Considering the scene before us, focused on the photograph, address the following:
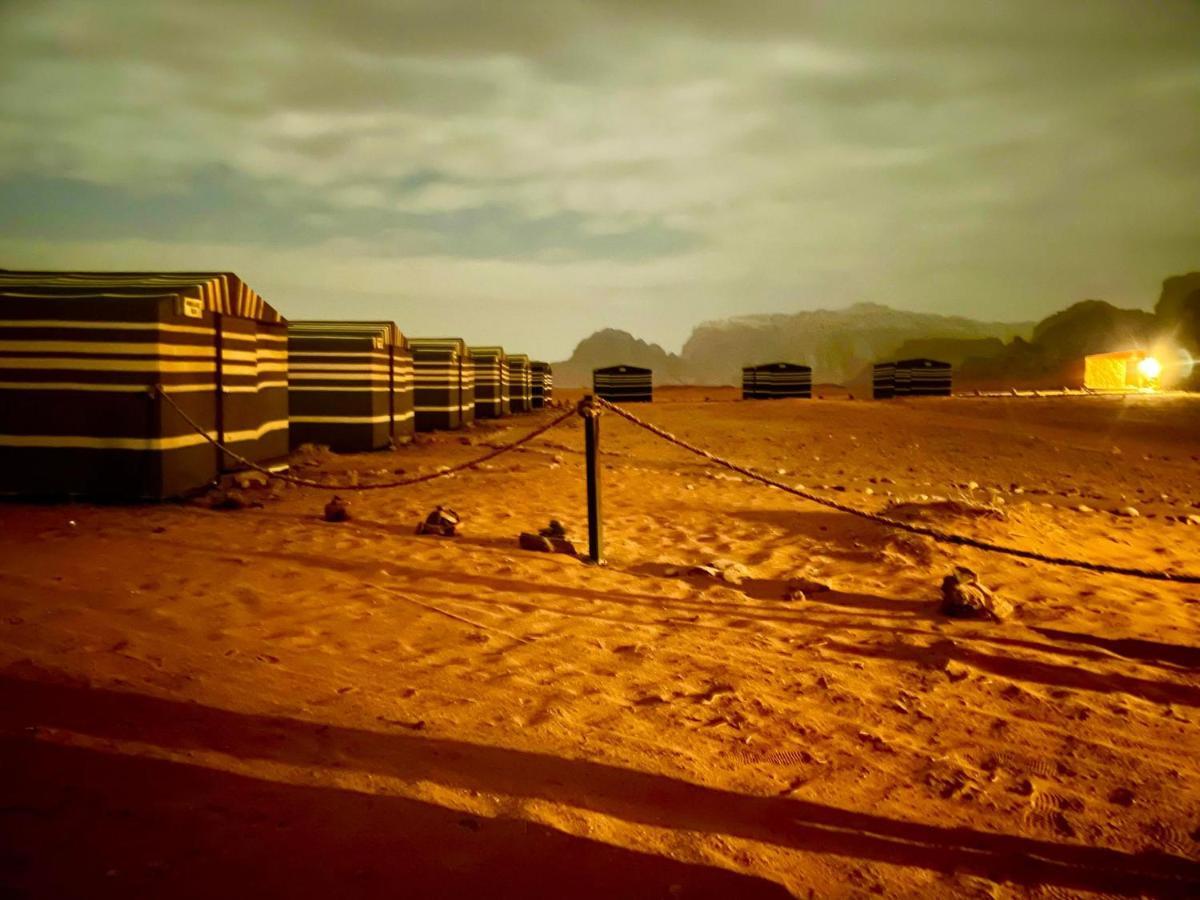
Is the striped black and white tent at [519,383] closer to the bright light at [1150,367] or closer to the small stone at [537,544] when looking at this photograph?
the small stone at [537,544]

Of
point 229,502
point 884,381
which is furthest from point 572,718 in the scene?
point 884,381

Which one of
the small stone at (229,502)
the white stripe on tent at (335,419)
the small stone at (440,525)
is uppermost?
the white stripe on tent at (335,419)

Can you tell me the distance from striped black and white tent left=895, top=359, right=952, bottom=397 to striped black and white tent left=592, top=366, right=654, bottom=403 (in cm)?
1316

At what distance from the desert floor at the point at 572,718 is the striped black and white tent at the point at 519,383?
2903 cm

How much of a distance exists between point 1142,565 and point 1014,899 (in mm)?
6290

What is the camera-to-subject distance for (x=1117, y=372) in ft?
140

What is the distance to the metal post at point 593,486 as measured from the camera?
6715 mm

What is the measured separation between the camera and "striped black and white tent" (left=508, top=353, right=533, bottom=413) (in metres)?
36.9

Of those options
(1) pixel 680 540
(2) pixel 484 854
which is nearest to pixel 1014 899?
(2) pixel 484 854

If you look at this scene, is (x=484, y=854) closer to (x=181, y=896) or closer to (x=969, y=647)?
(x=181, y=896)

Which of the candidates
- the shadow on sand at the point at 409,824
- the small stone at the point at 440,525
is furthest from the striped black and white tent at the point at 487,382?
the shadow on sand at the point at 409,824

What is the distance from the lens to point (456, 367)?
2369cm

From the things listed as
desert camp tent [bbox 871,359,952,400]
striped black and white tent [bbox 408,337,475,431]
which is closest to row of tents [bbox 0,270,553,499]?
striped black and white tent [bbox 408,337,475,431]

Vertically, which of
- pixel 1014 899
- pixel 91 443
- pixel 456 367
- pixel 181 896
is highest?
pixel 456 367
